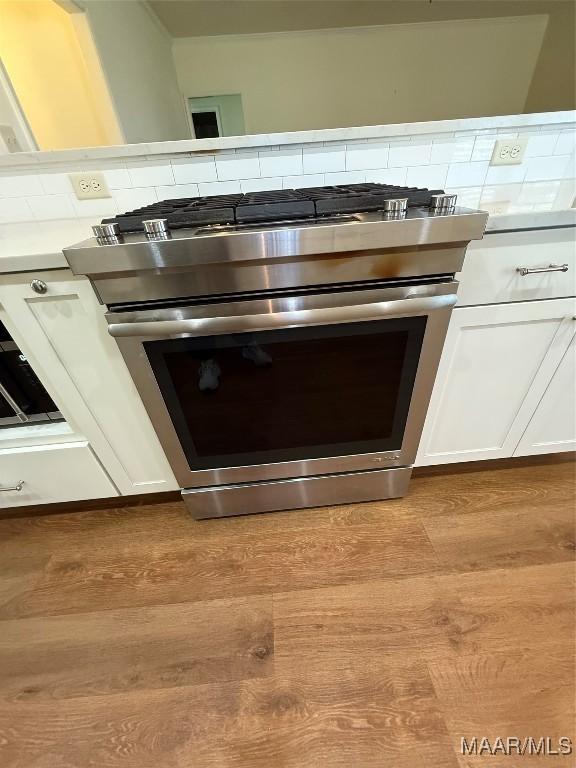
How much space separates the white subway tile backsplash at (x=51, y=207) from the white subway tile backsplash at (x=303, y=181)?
2.47 ft

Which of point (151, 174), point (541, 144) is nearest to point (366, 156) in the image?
point (541, 144)

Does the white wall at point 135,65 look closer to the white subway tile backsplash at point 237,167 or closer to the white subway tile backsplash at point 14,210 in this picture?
the white subway tile backsplash at point 14,210

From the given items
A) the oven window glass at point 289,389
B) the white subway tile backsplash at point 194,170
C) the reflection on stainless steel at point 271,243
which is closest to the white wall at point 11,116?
the white subway tile backsplash at point 194,170

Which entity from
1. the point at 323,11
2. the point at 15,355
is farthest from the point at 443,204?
the point at 323,11

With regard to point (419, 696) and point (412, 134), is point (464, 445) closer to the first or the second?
point (419, 696)

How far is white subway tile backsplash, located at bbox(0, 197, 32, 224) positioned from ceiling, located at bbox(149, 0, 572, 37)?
363 cm

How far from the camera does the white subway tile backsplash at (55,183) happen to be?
1.07 m

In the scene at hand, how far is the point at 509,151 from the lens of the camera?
1140 millimetres

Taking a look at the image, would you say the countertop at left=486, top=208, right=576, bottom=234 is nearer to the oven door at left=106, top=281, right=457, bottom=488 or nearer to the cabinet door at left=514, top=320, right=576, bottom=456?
the oven door at left=106, top=281, right=457, bottom=488

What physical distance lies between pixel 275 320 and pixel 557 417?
3.25 ft

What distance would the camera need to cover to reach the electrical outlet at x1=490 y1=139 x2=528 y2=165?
112cm

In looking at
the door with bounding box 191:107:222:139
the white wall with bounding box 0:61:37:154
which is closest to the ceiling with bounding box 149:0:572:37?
the door with bounding box 191:107:222:139

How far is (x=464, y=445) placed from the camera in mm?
1095

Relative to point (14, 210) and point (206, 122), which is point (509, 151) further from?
point (206, 122)
